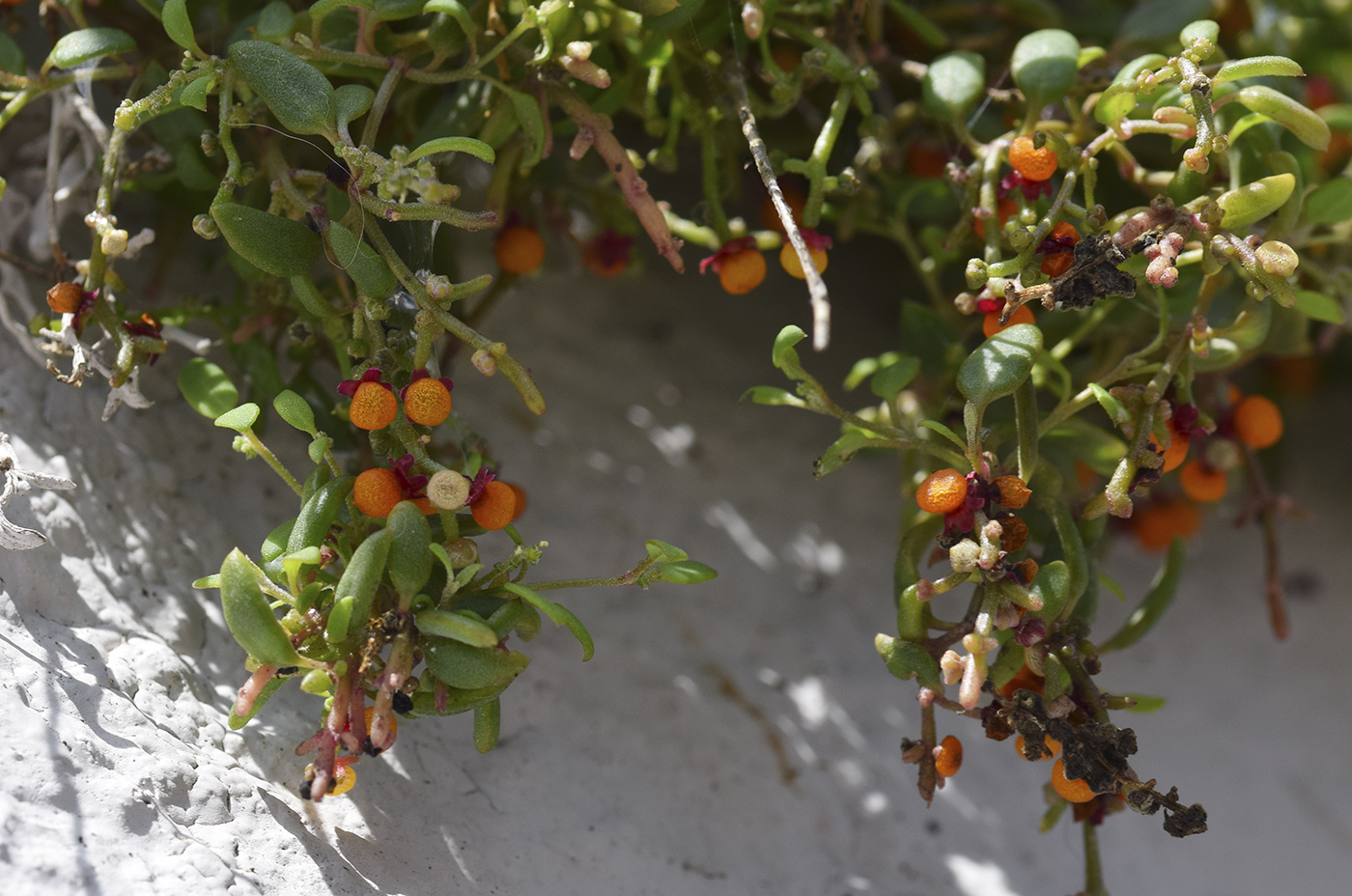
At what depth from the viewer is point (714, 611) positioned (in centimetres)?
141

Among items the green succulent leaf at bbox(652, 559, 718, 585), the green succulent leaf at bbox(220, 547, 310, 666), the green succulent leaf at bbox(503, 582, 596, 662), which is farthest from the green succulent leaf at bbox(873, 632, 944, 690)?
the green succulent leaf at bbox(220, 547, 310, 666)

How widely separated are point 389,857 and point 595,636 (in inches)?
16.6

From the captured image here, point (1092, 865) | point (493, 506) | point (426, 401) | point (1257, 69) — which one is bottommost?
point (1092, 865)

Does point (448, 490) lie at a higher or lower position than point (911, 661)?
higher

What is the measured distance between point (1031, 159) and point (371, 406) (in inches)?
25.4

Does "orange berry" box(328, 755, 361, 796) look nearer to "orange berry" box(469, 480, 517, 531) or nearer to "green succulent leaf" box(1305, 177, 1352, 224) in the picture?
"orange berry" box(469, 480, 517, 531)

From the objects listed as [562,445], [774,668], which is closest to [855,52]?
[562,445]

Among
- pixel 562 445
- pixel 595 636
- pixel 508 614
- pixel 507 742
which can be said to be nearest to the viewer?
pixel 508 614

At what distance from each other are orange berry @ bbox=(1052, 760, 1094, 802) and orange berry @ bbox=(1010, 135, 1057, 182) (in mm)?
542

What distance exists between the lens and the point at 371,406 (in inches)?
32.9

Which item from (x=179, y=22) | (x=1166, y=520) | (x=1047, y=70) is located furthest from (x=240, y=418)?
(x=1166, y=520)

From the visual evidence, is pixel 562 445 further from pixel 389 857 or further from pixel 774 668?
pixel 389 857

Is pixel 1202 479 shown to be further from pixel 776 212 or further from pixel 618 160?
pixel 618 160

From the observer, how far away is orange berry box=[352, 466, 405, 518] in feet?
2.81
